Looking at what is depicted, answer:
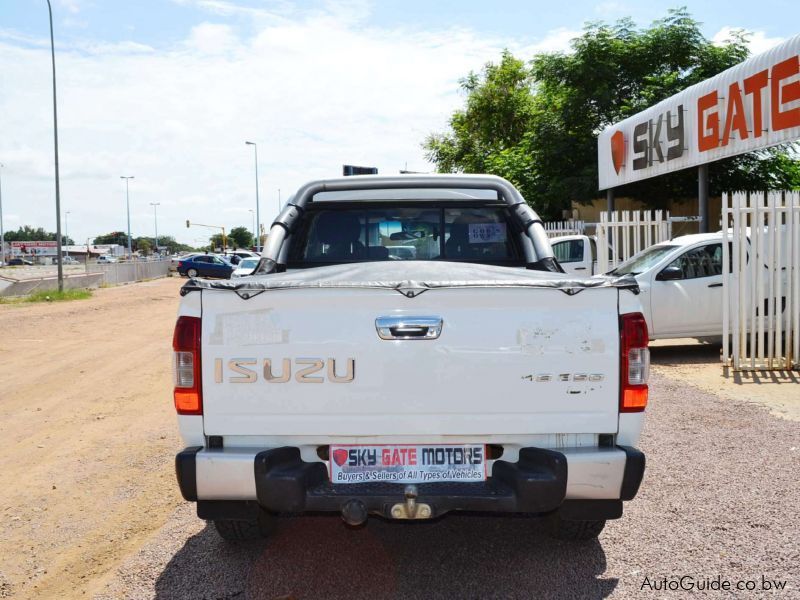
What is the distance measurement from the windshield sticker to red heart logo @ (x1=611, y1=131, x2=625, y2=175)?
50.7ft

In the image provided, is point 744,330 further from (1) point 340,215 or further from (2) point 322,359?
(2) point 322,359

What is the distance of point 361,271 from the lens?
412 centimetres

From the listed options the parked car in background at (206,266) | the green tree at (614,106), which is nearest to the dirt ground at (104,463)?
the green tree at (614,106)

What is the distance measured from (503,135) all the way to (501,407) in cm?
3834

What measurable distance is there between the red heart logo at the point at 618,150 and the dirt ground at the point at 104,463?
8701 mm

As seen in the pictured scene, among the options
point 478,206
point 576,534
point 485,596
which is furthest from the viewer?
point 478,206

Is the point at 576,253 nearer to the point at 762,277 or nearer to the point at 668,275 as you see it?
the point at 668,275

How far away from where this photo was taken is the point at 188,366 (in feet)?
10.8

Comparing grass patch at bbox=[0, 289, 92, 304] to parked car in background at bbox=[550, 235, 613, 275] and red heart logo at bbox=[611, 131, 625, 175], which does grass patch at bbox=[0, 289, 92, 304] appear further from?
red heart logo at bbox=[611, 131, 625, 175]

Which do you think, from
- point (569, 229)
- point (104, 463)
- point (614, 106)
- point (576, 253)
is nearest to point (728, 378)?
point (576, 253)

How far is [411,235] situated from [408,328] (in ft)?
7.05

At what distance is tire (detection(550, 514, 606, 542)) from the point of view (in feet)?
12.8

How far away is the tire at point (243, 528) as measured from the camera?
3.88 metres

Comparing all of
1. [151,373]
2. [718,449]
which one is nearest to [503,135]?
[151,373]
